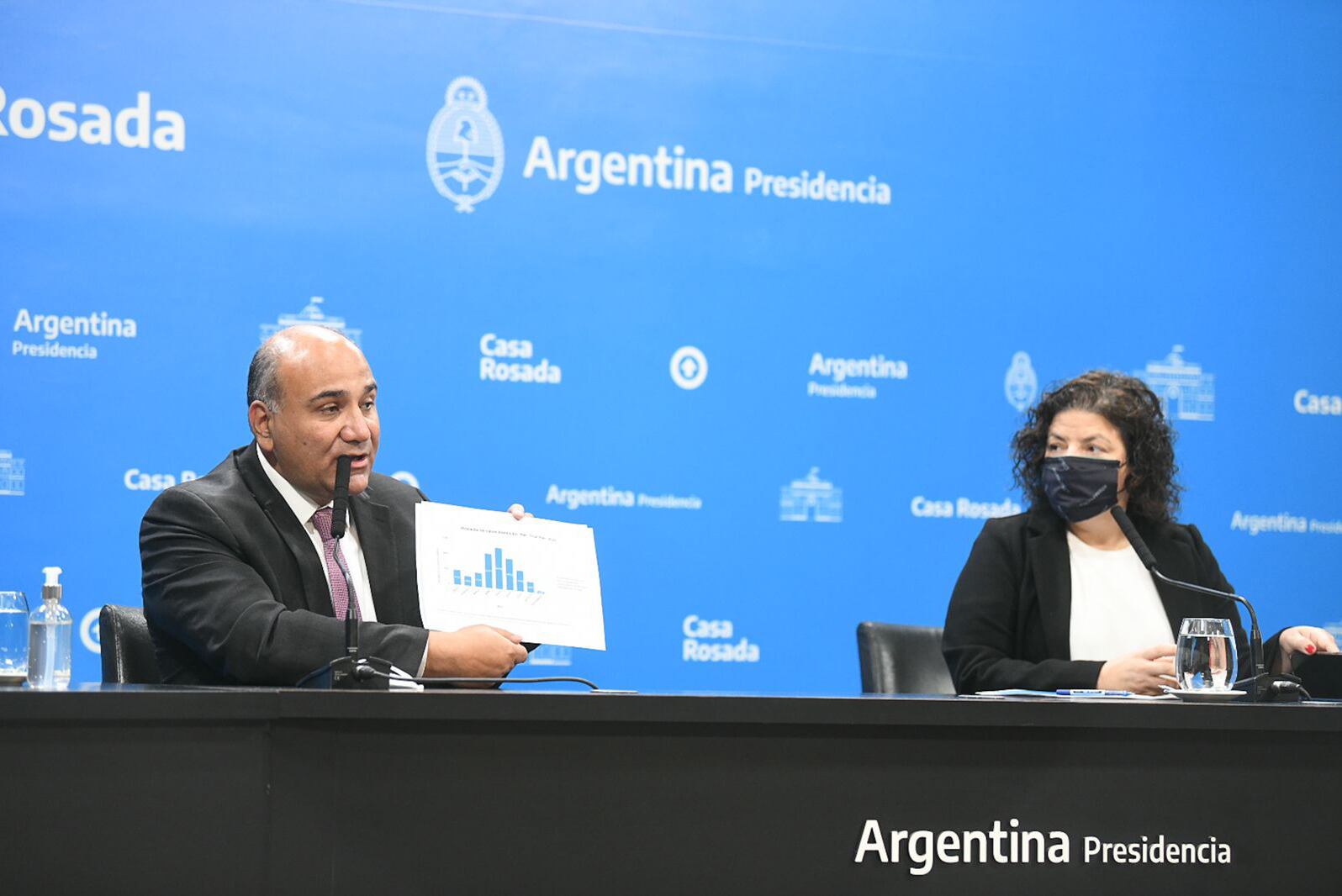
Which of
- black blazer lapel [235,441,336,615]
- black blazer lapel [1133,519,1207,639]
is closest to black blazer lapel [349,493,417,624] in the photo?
black blazer lapel [235,441,336,615]

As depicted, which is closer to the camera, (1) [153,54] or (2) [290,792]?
(2) [290,792]

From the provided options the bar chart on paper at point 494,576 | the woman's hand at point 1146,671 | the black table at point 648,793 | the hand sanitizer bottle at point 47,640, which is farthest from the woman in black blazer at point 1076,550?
the hand sanitizer bottle at point 47,640

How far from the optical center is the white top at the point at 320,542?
2.74m

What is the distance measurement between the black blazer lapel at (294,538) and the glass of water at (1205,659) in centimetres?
152

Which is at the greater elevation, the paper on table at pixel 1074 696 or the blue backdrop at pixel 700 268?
the blue backdrop at pixel 700 268

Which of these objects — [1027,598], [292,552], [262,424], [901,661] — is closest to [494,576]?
[292,552]

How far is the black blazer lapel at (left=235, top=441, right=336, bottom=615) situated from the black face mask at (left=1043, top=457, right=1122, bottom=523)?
5.10ft

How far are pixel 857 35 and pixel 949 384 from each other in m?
1.12

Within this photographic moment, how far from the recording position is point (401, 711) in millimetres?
1847

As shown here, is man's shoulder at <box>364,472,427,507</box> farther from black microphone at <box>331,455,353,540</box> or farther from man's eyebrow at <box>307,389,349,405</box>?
black microphone at <box>331,455,353,540</box>

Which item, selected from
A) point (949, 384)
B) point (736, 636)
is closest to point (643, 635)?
point (736, 636)

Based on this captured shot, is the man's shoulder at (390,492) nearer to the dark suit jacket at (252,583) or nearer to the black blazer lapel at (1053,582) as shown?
the dark suit jacket at (252,583)

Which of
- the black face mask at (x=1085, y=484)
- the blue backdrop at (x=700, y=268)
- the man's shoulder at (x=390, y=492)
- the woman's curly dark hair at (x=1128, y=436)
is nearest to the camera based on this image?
the man's shoulder at (x=390, y=492)

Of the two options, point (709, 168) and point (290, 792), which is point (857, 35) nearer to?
point (709, 168)
